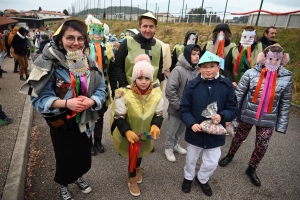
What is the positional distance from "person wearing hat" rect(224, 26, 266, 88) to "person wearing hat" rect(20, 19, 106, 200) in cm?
282

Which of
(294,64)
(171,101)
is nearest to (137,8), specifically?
(294,64)

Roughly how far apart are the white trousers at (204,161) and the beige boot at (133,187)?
0.65 meters

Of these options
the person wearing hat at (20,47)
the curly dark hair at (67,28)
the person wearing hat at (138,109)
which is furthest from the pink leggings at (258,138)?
the person wearing hat at (20,47)

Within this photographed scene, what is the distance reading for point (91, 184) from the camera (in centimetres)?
262

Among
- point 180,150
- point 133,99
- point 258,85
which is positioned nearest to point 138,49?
point 133,99

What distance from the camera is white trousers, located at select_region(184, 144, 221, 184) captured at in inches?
95.0

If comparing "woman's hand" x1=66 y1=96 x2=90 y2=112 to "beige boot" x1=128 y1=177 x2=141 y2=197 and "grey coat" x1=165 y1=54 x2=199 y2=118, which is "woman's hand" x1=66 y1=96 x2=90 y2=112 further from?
"grey coat" x1=165 y1=54 x2=199 y2=118

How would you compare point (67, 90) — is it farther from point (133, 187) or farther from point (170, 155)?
point (170, 155)

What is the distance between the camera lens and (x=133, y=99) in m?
2.17

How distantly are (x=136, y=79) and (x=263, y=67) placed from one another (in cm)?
178

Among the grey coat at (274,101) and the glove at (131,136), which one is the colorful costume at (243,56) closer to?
the grey coat at (274,101)

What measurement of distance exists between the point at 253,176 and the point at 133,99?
6.99ft

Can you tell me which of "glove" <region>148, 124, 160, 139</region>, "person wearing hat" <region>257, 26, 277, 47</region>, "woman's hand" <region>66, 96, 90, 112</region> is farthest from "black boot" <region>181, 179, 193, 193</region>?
"person wearing hat" <region>257, 26, 277, 47</region>

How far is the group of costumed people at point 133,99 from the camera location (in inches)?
69.0
